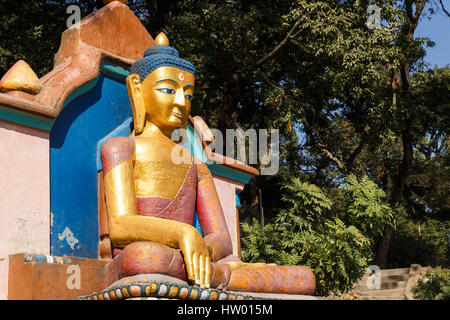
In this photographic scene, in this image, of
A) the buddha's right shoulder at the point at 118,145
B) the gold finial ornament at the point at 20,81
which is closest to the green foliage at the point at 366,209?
the buddha's right shoulder at the point at 118,145

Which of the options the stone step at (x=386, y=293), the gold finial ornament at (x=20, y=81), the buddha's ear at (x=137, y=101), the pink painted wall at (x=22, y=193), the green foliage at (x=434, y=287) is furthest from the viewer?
the stone step at (x=386, y=293)

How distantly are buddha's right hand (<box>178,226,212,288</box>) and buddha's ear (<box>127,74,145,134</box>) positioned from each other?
3.79ft

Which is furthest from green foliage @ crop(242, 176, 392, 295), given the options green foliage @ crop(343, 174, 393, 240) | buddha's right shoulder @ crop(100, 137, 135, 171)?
buddha's right shoulder @ crop(100, 137, 135, 171)

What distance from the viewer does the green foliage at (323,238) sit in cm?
786

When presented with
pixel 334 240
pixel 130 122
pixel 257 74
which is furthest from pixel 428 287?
pixel 130 122

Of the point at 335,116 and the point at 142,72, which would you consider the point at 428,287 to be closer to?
the point at 335,116

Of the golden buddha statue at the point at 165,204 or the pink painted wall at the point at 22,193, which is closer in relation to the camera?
the golden buddha statue at the point at 165,204

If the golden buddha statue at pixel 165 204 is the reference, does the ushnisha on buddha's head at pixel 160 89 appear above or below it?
above

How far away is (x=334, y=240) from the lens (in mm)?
7898

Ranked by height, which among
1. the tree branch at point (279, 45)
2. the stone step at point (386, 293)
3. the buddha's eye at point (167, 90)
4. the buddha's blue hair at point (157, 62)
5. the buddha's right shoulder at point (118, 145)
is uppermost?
the tree branch at point (279, 45)

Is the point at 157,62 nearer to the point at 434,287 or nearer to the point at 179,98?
the point at 179,98

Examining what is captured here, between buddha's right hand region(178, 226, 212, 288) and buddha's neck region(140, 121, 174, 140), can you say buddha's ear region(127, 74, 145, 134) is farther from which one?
buddha's right hand region(178, 226, 212, 288)

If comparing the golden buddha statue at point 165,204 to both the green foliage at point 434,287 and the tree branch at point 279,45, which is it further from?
the green foliage at point 434,287

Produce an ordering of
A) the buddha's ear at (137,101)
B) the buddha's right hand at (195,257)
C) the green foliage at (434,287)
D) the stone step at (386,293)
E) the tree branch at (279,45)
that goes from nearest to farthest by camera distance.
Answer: the buddha's right hand at (195,257)
the buddha's ear at (137,101)
the green foliage at (434,287)
the tree branch at (279,45)
the stone step at (386,293)
